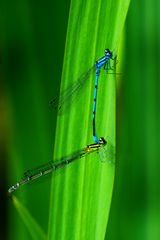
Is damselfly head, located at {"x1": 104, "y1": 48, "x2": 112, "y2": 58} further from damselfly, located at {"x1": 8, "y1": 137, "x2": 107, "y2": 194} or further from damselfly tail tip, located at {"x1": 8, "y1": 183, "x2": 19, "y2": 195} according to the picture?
damselfly tail tip, located at {"x1": 8, "y1": 183, "x2": 19, "y2": 195}

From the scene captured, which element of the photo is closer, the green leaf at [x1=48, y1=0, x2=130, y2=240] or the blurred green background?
the green leaf at [x1=48, y1=0, x2=130, y2=240]

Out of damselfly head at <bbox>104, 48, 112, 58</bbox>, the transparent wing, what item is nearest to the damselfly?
the transparent wing

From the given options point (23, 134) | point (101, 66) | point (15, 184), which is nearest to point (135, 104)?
point (101, 66)

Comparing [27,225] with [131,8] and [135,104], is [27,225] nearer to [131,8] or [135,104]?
[135,104]

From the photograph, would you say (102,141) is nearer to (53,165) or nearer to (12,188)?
(53,165)

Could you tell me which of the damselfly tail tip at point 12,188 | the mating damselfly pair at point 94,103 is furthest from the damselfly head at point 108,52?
the damselfly tail tip at point 12,188

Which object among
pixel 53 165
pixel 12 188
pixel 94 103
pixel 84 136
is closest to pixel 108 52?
pixel 94 103
